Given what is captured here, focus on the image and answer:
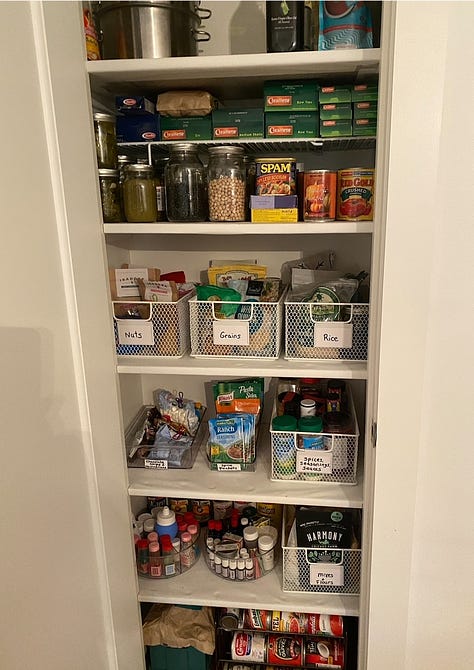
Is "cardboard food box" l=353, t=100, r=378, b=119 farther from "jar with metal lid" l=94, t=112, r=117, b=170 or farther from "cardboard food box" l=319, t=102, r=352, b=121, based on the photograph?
"jar with metal lid" l=94, t=112, r=117, b=170

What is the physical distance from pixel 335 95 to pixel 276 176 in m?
0.20

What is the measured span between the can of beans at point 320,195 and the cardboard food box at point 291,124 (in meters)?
0.09

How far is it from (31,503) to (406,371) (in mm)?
717

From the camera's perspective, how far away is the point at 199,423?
5.07 feet

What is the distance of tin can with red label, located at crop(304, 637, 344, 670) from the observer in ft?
4.76

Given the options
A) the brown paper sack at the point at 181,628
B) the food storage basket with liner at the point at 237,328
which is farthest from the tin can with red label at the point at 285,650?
the food storage basket with liner at the point at 237,328

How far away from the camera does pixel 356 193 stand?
→ 1.10 meters

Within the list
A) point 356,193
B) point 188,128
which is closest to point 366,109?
point 356,193

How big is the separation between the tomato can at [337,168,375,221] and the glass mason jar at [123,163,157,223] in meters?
0.43

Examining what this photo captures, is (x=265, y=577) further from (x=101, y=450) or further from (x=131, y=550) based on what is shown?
(x=101, y=450)

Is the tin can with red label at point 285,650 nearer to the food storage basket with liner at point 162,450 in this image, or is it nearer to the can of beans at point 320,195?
the food storage basket with liner at point 162,450

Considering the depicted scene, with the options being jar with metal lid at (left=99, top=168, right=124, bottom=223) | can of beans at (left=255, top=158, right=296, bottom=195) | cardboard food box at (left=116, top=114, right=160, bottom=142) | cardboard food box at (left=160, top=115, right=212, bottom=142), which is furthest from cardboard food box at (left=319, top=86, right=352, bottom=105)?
jar with metal lid at (left=99, top=168, right=124, bottom=223)

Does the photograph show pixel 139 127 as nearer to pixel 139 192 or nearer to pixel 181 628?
pixel 139 192

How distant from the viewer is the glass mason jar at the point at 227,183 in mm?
1172
